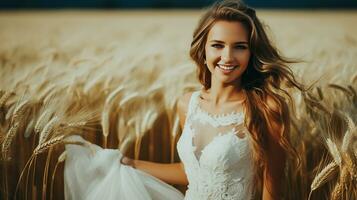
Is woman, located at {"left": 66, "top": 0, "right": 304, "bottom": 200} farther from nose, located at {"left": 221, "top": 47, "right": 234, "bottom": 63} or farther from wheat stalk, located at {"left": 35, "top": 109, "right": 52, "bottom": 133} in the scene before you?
wheat stalk, located at {"left": 35, "top": 109, "right": 52, "bottom": 133}

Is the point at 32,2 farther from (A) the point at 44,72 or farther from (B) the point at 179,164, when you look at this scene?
(B) the point at 179,164

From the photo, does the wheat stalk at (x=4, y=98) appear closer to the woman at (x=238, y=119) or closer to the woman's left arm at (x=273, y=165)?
the woman at (x=238, y=119)

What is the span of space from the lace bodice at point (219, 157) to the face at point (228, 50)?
17cm

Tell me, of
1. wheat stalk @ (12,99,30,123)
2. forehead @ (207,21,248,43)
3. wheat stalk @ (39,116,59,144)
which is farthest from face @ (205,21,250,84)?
wheat stalk @ (12,99,30,123)

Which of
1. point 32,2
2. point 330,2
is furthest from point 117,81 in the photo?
point 330,2

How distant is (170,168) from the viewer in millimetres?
1829

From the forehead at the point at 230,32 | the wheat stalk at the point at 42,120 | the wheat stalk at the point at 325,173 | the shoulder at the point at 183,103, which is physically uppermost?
the forehead at the point at 230,32

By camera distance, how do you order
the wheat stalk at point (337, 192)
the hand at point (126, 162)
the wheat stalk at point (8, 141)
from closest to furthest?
the wheat stalk at point (337, 192), the wheat stalk at point (8, 141), the hand at point (126, 162)

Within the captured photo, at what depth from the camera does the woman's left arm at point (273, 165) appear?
5.01 ft

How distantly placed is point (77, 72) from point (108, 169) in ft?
2.09

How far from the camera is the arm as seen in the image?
179 centimetres

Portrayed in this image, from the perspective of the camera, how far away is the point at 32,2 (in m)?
4.68

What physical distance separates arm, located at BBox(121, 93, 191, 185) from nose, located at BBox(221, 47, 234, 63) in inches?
13.9

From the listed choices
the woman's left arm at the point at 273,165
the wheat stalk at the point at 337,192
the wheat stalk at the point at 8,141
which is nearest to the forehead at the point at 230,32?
the woman's left arm at the point at 273,165
